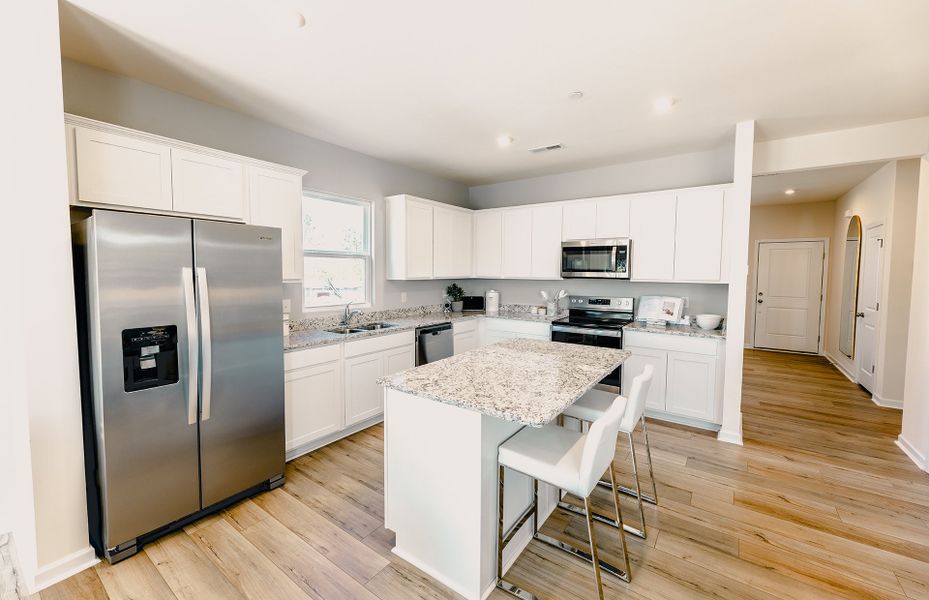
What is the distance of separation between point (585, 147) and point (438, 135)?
1.46 metres

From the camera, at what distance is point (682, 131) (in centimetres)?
344

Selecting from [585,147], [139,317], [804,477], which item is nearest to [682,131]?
[585,147]

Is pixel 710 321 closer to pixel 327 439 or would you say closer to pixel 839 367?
pixel 327 439

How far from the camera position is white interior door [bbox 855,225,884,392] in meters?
4.52

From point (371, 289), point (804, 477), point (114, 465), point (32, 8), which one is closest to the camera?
point (32, 8)

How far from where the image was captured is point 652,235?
4.07 m

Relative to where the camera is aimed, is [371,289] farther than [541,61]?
Yes

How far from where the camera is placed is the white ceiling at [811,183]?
15.1ft

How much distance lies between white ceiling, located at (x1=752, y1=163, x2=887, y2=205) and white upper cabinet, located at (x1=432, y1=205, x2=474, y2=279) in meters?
3.35

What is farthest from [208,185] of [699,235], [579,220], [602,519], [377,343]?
[699,235]

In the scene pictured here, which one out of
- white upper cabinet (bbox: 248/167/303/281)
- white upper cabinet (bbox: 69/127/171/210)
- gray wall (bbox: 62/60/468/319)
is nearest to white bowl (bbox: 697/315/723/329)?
gray wall (bbox: 62/60/468/319)

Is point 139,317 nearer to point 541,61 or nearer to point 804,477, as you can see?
point 541,61

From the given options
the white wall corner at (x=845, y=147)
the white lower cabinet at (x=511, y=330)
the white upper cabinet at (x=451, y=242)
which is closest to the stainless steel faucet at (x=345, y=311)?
the white upper cabinet at (x=451, y=242)

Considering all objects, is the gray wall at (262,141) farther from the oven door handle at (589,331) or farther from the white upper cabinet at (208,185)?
the oven door handle at (589,331)
